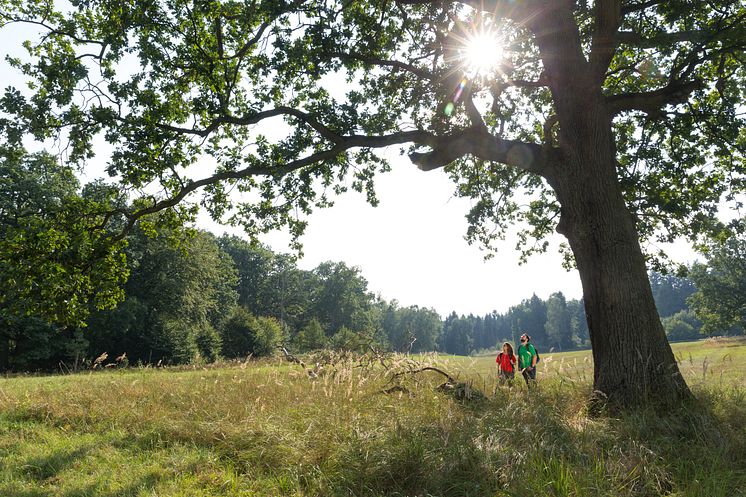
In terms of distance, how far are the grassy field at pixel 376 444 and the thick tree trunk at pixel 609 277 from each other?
576 mm

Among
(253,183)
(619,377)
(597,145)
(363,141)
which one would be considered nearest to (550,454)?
(619,377)

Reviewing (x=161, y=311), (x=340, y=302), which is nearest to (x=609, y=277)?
(x=161, y=311)

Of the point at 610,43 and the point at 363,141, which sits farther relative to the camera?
the point at 363,141

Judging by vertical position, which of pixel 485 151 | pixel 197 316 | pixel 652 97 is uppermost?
pixel 652 97

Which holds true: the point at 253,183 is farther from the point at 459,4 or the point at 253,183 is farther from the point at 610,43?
the point at 610,43

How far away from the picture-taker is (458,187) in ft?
48.5

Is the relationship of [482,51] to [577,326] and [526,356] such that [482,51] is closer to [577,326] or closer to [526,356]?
[526,356]

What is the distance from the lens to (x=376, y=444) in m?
4.84

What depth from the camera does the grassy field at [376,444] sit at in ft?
13.2

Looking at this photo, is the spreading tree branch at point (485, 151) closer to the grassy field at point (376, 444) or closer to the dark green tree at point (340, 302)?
the grassy field at point (376, 444)

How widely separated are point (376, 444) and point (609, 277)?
4948mm

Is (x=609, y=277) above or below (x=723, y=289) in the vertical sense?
below

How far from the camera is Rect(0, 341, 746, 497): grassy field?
4.04m

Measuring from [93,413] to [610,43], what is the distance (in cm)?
1187
